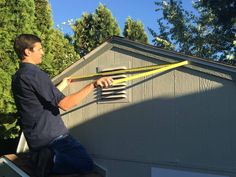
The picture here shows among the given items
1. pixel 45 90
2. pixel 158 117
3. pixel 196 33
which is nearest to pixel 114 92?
pixel 158 117

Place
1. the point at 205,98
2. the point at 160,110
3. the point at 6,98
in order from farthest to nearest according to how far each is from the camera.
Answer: the point at 6,98
the point at 160,110
the point at 205,98

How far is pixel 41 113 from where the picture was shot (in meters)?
3.98

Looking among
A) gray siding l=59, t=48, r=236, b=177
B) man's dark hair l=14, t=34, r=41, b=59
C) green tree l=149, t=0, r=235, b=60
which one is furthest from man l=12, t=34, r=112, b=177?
green tree l=149, t=0, r=235, b=60

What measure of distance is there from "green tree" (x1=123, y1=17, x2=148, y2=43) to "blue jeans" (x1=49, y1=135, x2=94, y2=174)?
44.5 feet

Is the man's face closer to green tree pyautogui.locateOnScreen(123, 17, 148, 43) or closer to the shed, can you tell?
the shed

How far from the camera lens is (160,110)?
4.68 m

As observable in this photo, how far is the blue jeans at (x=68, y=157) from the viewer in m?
4.10

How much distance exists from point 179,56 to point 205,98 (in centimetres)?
52

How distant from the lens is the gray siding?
4.18m

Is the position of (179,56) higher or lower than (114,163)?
higher

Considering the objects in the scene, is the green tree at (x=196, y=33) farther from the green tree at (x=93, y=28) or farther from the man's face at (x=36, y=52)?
the man's face at (x=36, y=52)

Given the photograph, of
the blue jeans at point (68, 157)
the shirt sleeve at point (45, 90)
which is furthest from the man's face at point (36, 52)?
the blue jeans at point (68, 157)

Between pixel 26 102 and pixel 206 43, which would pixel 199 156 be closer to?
pixel 26 102

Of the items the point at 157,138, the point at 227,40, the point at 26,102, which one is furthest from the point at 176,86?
the point at 227,40
